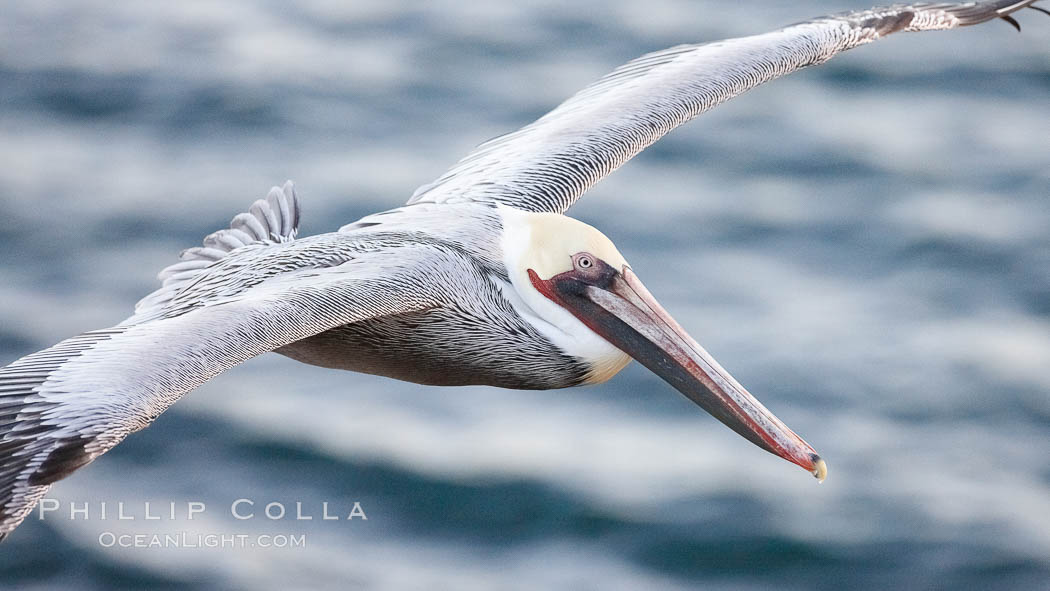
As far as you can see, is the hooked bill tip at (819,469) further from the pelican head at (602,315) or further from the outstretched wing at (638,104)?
the outstretched wing at (638,104)

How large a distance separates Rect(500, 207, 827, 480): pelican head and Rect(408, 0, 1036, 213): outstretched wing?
1085 mm

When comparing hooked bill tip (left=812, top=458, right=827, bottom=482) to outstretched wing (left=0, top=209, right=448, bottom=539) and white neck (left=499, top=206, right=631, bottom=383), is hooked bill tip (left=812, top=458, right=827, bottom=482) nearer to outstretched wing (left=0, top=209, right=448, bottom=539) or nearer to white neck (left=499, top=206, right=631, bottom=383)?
white neck (left=499, top=206, right=631, bottom=383)

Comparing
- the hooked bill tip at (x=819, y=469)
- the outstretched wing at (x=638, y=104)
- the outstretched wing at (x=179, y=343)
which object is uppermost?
the outstretched wing at (x=638, y=104)

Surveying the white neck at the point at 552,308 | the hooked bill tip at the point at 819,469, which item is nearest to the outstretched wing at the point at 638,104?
the white neck at the point at 552,308

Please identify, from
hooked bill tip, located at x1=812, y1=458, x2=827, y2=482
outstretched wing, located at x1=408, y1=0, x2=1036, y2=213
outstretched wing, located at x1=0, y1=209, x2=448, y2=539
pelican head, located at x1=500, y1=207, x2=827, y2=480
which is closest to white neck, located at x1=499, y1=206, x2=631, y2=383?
pelican head, located at x1=500, y1=207, x2=827, y2=480

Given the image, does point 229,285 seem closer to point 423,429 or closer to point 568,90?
point 423,429

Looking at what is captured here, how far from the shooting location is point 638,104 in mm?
10086

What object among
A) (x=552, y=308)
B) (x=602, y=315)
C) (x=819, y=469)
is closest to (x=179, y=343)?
(x=552, y=308)

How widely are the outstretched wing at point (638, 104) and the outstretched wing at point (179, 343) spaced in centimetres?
141

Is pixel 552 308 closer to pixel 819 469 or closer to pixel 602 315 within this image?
pixel 602 315

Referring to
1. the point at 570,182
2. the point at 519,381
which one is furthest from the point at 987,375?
the point at 519,381

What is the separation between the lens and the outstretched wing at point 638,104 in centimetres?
955

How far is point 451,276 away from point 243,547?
13.9ft

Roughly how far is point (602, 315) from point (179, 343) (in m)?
2.19
